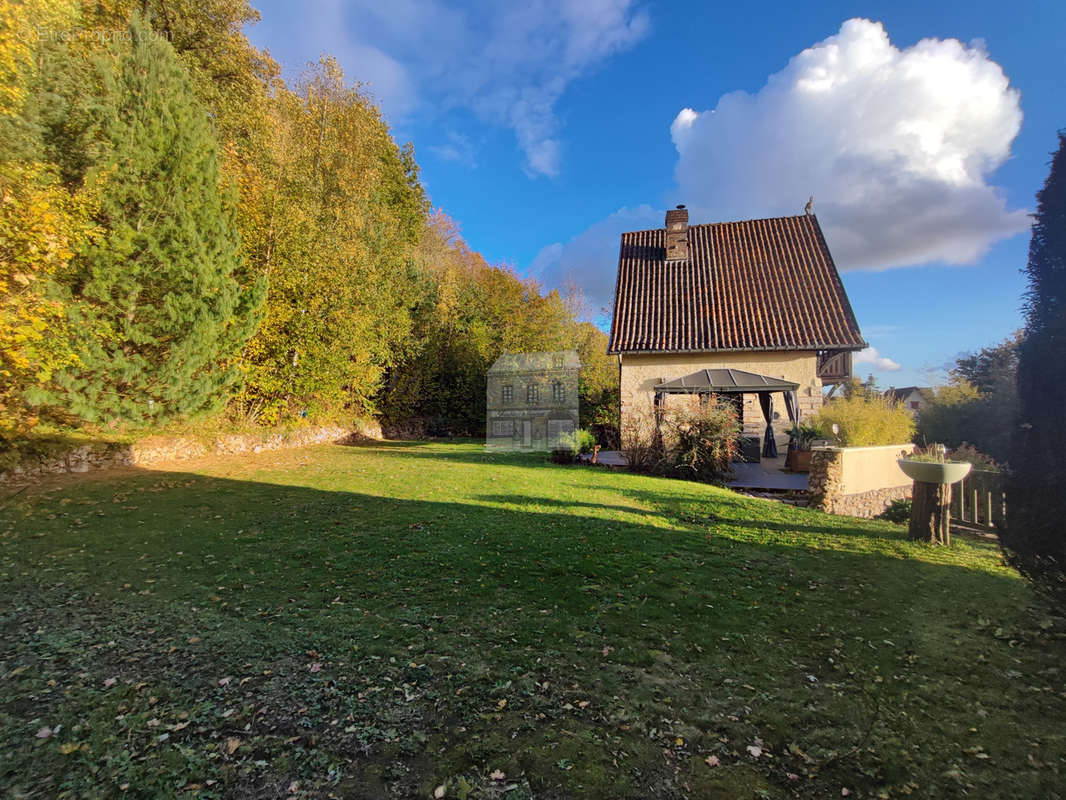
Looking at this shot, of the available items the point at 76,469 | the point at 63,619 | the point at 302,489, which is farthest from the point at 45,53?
the point at 63,619

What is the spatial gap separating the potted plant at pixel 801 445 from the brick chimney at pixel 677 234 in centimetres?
771

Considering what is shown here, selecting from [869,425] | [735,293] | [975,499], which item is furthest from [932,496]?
[735,293]

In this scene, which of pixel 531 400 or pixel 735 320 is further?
pixel 531 400

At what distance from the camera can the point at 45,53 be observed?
23.1 feet

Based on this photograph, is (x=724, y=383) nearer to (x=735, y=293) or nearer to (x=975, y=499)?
(x=735, y=293)

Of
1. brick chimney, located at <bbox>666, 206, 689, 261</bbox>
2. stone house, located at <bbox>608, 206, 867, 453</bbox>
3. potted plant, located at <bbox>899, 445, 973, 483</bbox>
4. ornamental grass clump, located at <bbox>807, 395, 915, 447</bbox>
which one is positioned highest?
brick chimney, located at <bbox>666, 206, 689, 261</bbox>

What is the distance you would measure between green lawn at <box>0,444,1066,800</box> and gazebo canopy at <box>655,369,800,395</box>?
22.1 ft

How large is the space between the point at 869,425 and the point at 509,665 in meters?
10.4

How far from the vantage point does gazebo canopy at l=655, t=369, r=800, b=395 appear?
1154cm

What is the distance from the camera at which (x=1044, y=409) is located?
2.90 m

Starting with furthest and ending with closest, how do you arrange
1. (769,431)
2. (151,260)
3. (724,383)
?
(769,431), (724,383), (151,260)

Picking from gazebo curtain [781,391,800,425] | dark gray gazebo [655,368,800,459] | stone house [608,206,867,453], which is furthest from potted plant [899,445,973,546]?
gazebo curtain [781,391,800,425]

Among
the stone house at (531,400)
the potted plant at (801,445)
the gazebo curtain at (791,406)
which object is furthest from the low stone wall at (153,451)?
the gazebo curtain at (791,406)
